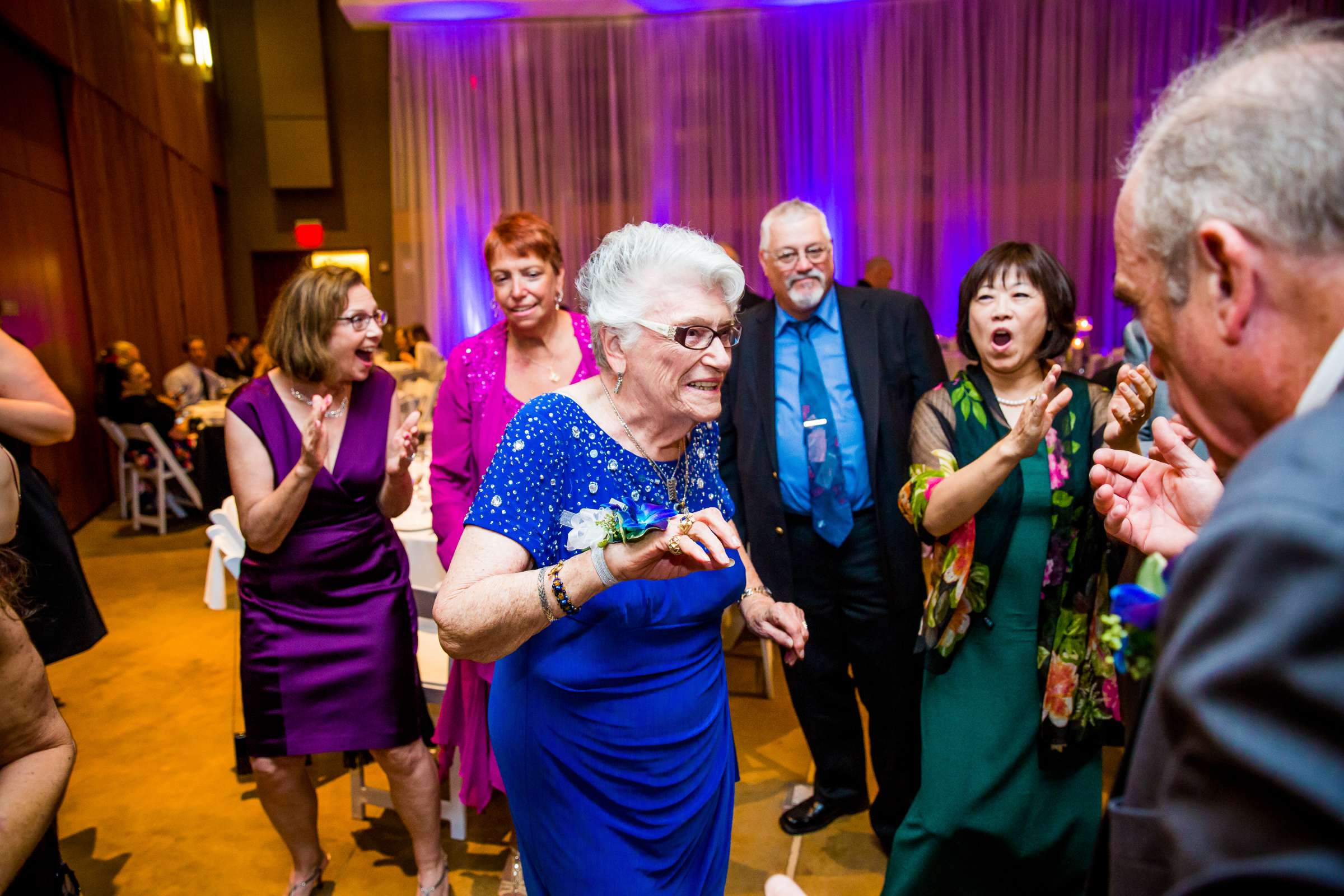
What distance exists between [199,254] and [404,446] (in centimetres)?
1089

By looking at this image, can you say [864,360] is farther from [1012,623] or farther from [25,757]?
[25,757]

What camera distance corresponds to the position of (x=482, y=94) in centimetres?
1104

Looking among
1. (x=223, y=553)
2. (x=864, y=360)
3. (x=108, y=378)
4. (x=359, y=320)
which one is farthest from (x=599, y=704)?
(x=108, y=378)

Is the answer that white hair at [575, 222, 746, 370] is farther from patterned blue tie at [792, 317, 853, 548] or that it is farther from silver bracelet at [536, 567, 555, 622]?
patterned blue tie at [792, 317, 853, 548]

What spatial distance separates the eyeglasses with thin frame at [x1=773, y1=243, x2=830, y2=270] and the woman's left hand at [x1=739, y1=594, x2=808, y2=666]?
1354 mm

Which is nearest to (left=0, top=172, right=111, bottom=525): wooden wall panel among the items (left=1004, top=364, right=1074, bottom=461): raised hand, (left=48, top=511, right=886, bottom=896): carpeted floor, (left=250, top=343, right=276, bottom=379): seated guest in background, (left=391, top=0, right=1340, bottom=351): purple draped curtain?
(left=250, top=343, right=276, bottom=379): seated guest in background

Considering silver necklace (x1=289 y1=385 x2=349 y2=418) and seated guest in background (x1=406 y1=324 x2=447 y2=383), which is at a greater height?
silver necklace (x1=289 y1=385 x2=349 y2=418)

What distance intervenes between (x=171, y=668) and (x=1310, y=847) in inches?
194

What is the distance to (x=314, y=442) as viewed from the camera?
213 centimetres

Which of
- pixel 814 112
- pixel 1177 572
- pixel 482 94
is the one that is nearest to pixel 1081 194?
pixel 814 112

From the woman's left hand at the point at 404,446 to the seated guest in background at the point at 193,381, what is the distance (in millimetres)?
6729

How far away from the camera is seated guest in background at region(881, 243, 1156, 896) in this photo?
2025mm

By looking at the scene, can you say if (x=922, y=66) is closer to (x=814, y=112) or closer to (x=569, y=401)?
(x=814, y=112)

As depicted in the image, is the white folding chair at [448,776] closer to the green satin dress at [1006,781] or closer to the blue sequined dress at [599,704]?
the blue sequined dress at [599,704]
